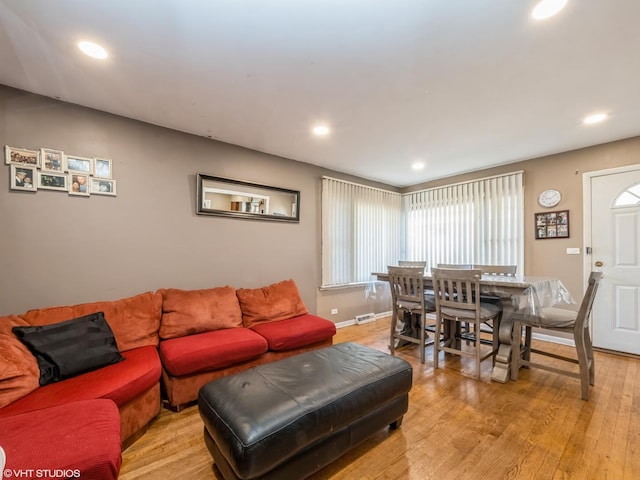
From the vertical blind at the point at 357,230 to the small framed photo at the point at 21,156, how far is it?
3022 mm

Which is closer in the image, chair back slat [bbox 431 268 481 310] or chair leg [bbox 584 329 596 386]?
chair leg [bbox 584 329 596 386]

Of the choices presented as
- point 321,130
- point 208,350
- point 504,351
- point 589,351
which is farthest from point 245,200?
point 589,351

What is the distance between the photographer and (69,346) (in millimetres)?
1785

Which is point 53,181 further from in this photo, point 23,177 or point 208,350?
point 208,350

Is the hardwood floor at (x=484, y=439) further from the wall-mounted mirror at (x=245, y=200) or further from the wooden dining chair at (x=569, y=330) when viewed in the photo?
the wall-mounted mirror at (x=245, y=200)

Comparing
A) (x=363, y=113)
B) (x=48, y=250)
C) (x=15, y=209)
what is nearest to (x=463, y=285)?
(x=363, y=113)

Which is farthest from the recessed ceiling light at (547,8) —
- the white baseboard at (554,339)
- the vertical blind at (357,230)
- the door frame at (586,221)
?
the white baseboard at (554,339)

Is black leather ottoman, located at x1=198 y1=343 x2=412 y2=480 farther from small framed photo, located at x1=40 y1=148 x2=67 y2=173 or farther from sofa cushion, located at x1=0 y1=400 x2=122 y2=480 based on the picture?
small framed photo, located at x1=40 y1=148 x2=67 y2=173

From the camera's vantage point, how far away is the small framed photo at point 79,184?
234 cm

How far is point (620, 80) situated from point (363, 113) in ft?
6.19

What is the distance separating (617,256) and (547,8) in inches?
124

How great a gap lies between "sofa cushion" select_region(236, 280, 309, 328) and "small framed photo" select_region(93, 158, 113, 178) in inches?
64.8

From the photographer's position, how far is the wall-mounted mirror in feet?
10.1

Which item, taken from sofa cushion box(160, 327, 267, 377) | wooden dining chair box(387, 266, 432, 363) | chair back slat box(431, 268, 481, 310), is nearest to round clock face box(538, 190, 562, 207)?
chair back slat box(431, 268, 481, 310)
